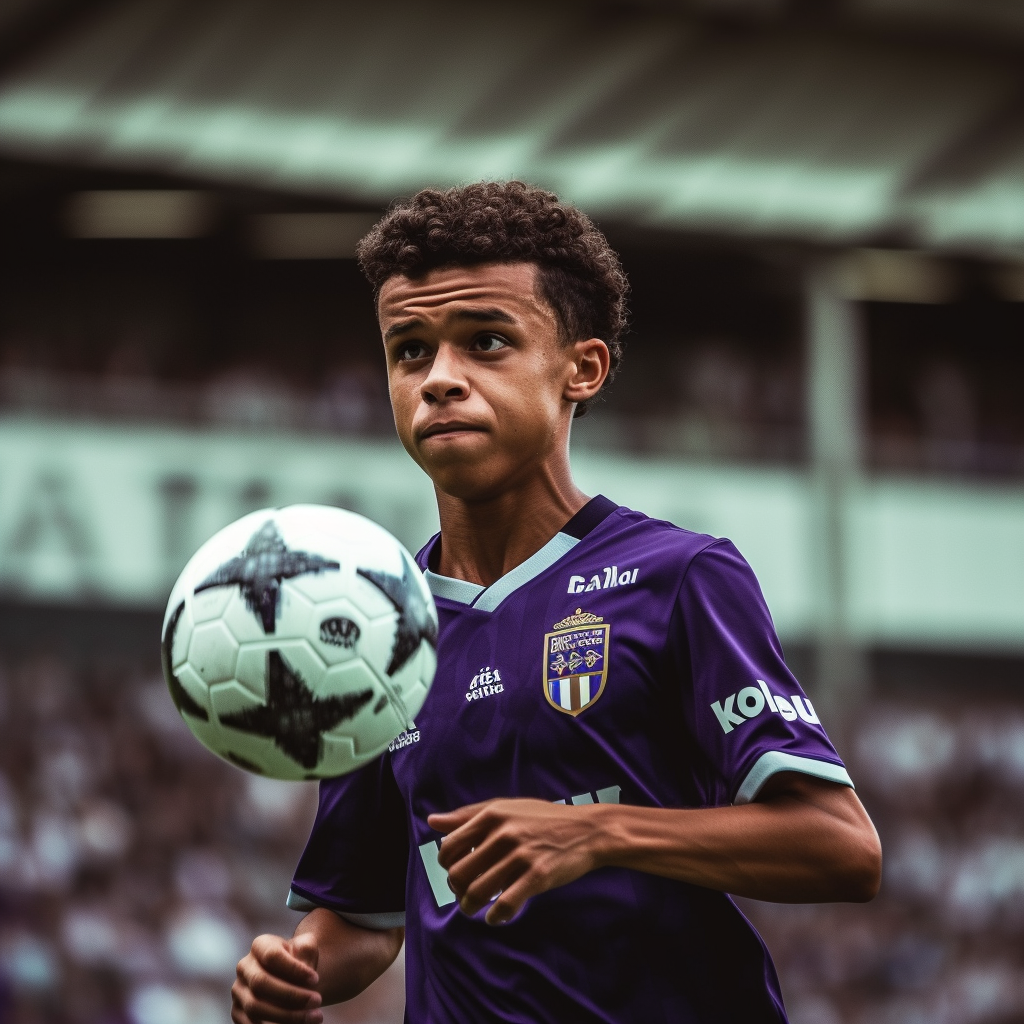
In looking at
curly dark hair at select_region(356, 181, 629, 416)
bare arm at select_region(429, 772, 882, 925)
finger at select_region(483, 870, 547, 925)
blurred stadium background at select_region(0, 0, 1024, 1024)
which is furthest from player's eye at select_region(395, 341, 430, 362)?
blurred stadium background at select_region(0, 0, 1024, 1024)

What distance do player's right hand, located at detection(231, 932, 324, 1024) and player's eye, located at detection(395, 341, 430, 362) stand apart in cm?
98

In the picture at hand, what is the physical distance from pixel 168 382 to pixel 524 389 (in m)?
14.0

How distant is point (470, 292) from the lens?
9.08 feet

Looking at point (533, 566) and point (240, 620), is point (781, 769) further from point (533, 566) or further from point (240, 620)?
point (240, 620)

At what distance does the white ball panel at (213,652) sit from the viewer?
2.46 meters

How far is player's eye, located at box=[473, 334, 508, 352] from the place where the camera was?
276cm

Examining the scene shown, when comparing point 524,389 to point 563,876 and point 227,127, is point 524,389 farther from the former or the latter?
→ point 227,127

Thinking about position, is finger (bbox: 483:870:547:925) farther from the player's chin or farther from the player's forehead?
the player's forehead

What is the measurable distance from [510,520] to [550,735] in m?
0.45

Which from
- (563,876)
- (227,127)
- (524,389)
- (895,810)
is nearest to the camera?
(563,876)

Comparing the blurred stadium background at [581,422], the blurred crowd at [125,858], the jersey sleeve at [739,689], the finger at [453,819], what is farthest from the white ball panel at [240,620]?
the blurred stadium background at [581,422]

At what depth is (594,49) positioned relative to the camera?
621 inches

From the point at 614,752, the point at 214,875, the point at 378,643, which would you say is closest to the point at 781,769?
the point at 614,752

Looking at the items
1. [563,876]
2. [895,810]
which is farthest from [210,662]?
[895,810]
